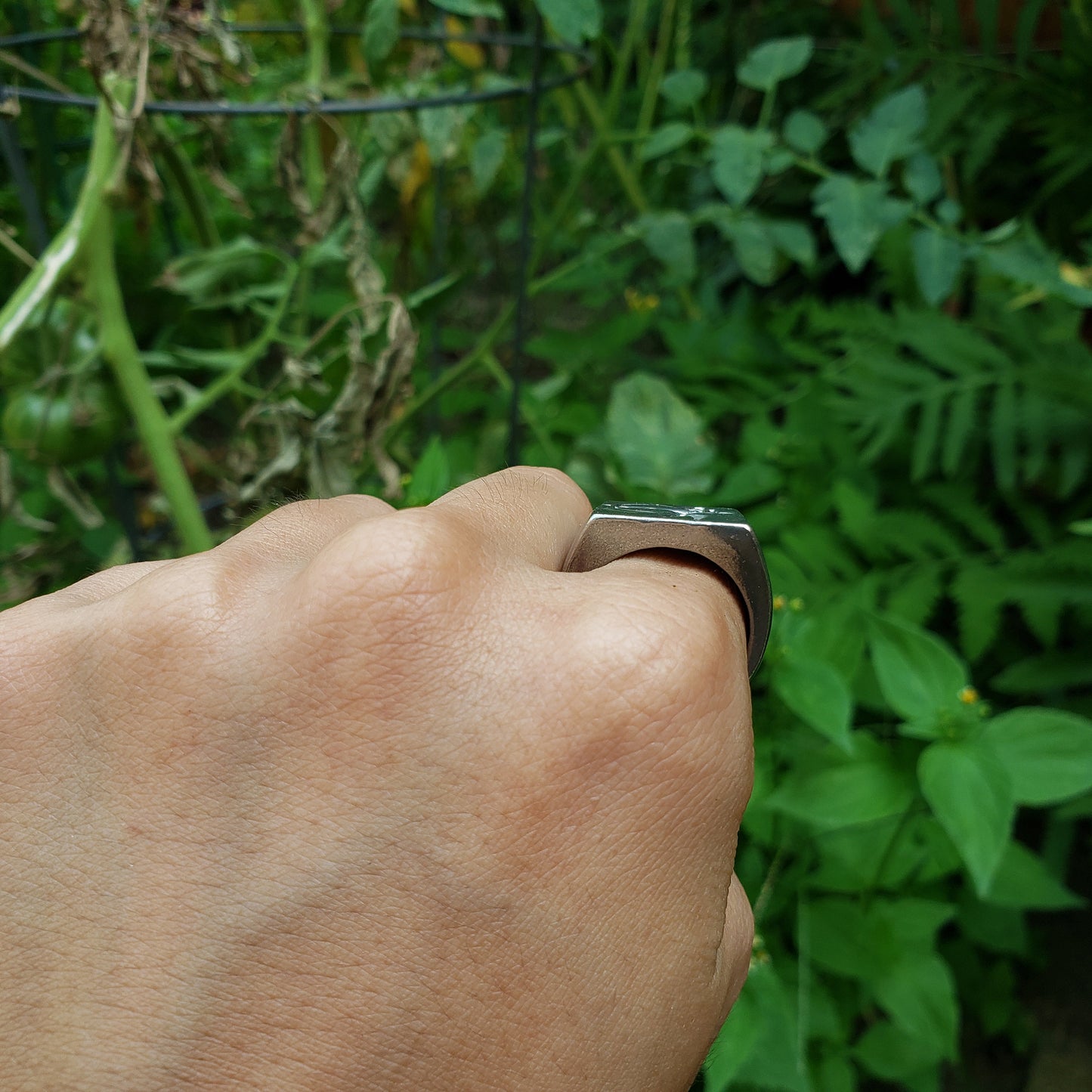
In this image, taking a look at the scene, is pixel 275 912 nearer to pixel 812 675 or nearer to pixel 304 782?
pixel 304 782

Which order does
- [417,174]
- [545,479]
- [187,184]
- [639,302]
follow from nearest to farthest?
A: [545,479] → [187,184] → [417,174] → [639,302]

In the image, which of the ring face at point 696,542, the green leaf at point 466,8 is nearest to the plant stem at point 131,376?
the green leaf at point 466,8

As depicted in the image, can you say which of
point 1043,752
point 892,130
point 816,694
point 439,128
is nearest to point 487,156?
point 439,128

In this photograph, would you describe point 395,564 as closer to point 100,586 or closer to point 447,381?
point 100,586

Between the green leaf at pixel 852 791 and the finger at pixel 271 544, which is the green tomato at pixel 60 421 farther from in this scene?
the green leaf at pixel 852 791

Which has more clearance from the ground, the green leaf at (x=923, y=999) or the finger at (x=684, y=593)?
the finger at (x=684, y=593)
